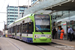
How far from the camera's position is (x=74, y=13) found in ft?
65.3

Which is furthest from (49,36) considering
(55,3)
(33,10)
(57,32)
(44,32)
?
(33,10)

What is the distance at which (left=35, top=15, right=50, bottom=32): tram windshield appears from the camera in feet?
48.5

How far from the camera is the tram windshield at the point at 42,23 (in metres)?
14.8

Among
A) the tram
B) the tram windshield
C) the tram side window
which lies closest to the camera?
the tram

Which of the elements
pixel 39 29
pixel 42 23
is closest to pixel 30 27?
pixel 39 29

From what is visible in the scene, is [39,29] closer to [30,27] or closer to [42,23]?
[42,23]

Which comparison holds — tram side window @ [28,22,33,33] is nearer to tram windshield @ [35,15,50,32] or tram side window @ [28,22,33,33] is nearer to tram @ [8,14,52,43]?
tram @ [8,14,52,43]

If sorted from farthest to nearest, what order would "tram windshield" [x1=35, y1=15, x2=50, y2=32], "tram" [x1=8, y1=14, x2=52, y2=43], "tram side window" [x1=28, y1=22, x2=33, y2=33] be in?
1. "tram side window" [x1=28, y1=22, x2=33, y2=33]
2. "tram windshield" [x1=35, y1=15, x2=50, y2=32]
3. "tram" [x1=8, y1=14, x2=52, y2=43]

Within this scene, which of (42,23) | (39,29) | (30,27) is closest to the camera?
(39,29)

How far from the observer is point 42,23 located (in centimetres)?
1489

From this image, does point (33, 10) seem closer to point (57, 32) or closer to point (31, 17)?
point (57, 32)

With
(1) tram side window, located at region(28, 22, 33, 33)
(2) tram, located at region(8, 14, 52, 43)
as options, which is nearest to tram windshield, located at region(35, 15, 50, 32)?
(2) tram, located at region(8, 14, 52, 43)

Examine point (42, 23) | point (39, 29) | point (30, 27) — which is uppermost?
point (42, 23)

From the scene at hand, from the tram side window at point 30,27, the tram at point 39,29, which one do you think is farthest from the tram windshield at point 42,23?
the tram side window at point 30,27
